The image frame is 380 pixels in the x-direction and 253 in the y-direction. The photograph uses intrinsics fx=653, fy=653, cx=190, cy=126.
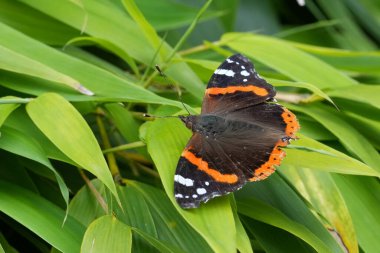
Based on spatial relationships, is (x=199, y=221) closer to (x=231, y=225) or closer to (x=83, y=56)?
(x=231, y=225)

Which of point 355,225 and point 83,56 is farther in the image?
point 83,56

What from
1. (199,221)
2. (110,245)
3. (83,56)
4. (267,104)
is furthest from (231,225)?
(83,56)

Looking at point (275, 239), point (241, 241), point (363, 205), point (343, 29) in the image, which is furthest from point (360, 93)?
point (343, 29)

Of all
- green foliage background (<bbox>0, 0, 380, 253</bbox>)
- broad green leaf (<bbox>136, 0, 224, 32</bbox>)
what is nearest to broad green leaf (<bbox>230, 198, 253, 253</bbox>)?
green foliage background (<bbox>0, 0, 380, 253</bbox>)

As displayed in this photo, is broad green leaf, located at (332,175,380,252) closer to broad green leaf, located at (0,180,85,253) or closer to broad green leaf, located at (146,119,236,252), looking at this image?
broad green leaf, located at (146,119,236,252)

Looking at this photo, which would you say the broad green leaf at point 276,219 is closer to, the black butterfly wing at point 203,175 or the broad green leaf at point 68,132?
the black butterfly wing at point 203,175

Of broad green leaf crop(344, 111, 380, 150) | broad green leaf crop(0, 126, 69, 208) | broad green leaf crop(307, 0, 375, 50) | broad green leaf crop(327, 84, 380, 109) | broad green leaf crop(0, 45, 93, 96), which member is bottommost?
broad green leaf crop(0, 126, 69, 208)

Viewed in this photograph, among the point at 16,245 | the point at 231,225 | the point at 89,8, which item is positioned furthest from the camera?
the point at 89,8

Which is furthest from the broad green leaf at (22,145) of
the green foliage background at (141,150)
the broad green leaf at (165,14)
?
the broad green leaf at (165,14)
